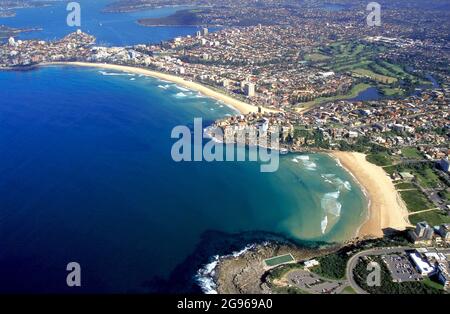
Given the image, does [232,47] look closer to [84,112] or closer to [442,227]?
[84,112]

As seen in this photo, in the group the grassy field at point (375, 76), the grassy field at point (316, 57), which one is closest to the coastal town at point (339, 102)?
the grassy field at point (375, 76)

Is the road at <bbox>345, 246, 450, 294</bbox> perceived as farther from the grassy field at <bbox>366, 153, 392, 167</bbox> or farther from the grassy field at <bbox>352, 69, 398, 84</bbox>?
the grassy field at <bbox>352, 69, 398, 84</bbox>

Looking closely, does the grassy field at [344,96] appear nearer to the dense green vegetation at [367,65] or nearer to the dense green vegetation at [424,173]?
the dense green vegetation at [367,65]

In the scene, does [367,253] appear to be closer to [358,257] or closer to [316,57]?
[358,257]

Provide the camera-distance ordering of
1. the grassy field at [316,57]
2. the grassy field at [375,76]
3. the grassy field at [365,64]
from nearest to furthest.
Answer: the grassy field at [365,64], the grassy field at [375,76], the grassy field at [316,57]

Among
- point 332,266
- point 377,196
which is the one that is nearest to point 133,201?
point 332,266

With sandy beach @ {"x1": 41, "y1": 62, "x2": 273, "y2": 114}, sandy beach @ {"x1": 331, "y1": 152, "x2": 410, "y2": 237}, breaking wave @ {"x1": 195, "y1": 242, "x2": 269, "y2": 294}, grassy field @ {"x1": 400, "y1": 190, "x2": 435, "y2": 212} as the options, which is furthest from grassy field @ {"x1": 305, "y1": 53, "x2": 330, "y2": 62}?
breaking wave @ {"x1": 195, "y1": 242, "x2": 269, "y2": 294}
